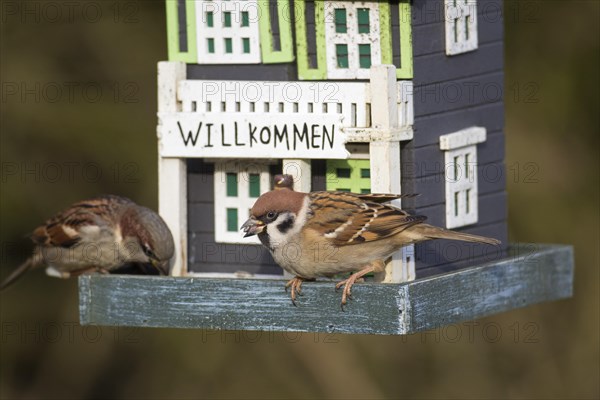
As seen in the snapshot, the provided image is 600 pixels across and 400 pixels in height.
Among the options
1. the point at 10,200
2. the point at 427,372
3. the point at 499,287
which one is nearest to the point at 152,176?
the point at 10,200

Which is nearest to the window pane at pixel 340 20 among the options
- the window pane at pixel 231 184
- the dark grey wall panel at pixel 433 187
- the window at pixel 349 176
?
the window at pixel 349 176

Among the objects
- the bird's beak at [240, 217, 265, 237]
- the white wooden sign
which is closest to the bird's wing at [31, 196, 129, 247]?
the white wooden sign

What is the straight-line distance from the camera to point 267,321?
6371 mm

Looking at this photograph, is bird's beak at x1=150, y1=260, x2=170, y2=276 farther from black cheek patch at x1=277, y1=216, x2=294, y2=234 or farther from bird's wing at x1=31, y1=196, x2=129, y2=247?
black cheek patch at x1=277, y1=216, x2=294, y2=234

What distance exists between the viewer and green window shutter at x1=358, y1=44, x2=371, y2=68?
6.61 meters

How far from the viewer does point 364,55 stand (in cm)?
662

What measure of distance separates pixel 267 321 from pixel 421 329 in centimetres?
67

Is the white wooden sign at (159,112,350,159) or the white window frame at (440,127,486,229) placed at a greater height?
the white wooden sign at (159,112,350,159)

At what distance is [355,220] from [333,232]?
0.11 meters

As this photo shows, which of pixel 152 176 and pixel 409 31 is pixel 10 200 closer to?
pixel 152 176

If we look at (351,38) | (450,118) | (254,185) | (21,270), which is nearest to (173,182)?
(254,185)

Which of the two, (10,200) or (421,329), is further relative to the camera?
(10,200)

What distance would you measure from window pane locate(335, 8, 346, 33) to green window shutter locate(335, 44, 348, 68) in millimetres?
70

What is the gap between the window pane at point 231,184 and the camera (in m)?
7.03
